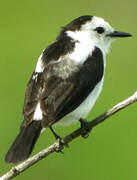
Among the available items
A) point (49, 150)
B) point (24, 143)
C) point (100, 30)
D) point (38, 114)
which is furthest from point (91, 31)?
point (49, 150)

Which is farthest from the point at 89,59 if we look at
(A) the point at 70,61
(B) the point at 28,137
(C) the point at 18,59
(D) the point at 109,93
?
(C) the point at 18,59

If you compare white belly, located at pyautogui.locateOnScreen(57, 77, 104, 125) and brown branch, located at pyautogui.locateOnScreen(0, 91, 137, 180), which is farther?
white belly, located at pyautogui.locateOnScreen(57, 77, 104, 125)

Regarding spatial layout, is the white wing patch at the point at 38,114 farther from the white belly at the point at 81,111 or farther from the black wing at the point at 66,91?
the white belly at the point at 81,111

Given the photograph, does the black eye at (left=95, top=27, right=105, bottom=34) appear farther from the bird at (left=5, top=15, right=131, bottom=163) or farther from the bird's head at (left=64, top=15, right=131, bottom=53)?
the bird at (left=5, top=15, right=131, bottom=163)

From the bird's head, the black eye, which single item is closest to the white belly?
the bird's head

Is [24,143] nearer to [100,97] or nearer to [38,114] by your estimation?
[38,114]

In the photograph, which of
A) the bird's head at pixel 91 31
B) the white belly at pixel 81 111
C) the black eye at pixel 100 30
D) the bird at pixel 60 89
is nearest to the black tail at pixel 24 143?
the bird at pixel 60 89
